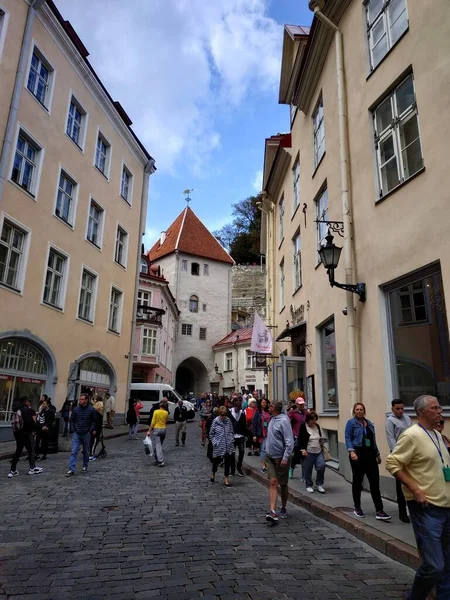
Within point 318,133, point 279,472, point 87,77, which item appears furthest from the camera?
point 87,77

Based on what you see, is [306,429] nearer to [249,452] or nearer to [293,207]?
[249,452]

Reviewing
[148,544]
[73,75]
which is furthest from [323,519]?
[73,75]

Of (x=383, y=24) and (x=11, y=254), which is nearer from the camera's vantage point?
(x=383, y=24)

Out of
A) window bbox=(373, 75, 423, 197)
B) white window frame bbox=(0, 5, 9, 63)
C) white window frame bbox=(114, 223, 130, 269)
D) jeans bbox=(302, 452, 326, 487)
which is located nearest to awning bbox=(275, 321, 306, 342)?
jeans bbox=(302, 452, 326, 487)

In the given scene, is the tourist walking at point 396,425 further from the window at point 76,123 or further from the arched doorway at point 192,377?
the arched doorway at point 192,377

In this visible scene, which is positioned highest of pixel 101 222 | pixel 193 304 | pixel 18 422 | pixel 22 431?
pixel 193 304

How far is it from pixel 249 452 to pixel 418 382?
866 centimetres

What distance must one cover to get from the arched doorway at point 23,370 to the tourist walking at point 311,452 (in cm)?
1083

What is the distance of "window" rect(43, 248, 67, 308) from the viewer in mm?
18092

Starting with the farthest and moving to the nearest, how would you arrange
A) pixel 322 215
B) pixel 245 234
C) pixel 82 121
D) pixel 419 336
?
1. pixel 245 234
2. pixel 82 121
3. pixel 322 215
4. pixel 419 336

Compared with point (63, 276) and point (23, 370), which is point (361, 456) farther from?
point (63, 276)

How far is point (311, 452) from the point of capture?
28.1ft

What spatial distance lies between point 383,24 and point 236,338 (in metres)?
40.0

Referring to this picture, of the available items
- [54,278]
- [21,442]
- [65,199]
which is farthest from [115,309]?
[21,442]
